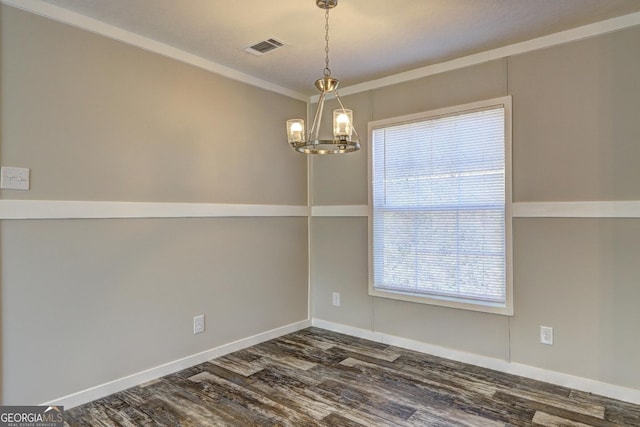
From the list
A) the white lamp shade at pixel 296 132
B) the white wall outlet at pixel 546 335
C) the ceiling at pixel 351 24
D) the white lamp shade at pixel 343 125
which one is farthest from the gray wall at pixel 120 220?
the white wall outlet at pixel 546 335

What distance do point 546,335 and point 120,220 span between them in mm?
3194

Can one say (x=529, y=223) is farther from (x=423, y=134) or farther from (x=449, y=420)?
(x=449, y=420)

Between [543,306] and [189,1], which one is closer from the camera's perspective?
[189,1]

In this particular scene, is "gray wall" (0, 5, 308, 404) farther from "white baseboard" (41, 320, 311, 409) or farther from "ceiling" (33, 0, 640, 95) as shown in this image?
"ceiling" (33, 0, 640, 95)

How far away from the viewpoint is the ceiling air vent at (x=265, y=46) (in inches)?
114

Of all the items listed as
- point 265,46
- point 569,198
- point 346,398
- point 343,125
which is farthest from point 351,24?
point 346,398

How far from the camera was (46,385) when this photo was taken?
7.75ft

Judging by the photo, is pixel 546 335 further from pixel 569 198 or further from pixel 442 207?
pixel 442 207

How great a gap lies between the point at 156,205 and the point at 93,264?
0.60m

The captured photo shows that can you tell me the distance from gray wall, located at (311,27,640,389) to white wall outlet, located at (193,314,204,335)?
1.95 meters

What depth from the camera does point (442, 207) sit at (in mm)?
3311

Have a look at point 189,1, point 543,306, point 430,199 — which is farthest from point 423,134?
point 189,1

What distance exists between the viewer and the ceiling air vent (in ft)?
9.47

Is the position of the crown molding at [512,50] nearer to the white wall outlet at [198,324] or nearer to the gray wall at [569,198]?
the gray wall at [569,198]
